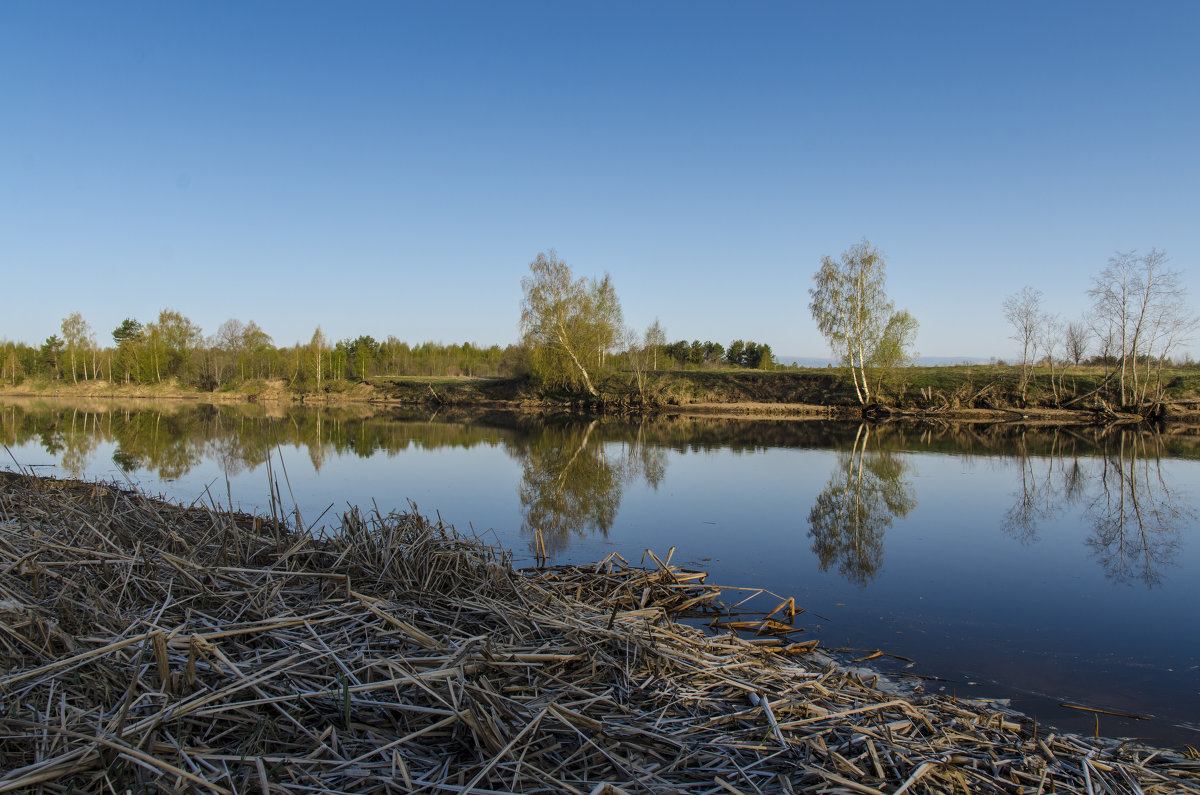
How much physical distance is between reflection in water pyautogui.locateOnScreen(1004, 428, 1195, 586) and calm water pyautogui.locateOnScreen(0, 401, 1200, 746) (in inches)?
3.0

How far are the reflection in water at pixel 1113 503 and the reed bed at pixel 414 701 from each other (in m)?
7.46

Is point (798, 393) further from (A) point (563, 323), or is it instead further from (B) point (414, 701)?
(B) point (414, 701)

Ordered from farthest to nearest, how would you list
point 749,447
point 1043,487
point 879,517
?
point 749,447 → point 1043,487 → point 879,517

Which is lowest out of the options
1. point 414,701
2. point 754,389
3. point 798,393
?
point 414,701

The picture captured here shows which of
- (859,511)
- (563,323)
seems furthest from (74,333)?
(859,511)

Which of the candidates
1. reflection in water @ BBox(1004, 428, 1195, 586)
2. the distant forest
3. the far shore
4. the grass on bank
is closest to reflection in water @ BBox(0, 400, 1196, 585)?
reflection in water @ BBox(1004, 428, 1195, 586)

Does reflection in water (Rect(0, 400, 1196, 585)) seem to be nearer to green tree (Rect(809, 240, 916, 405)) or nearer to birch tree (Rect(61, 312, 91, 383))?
green tree (Rect(809, 240, 916, 405))

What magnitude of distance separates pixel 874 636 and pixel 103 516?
8.02 meters

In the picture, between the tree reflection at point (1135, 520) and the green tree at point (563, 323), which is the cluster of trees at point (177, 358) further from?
the tree reflection at point (1135, 520)

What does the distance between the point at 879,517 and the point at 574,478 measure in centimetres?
724

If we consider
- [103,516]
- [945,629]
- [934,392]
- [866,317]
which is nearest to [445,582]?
[103,516]

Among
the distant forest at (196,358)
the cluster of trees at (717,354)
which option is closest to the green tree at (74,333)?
the distant forest at (196,358)

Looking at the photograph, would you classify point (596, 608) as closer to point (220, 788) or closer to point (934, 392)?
point (220, 788)

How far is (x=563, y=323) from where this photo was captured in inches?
1908
